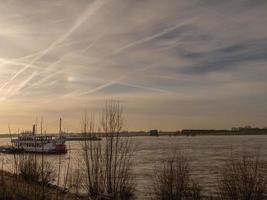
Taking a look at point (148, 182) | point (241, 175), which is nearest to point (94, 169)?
point (241, 175)

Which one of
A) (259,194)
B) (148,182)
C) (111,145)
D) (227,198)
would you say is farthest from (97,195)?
(148,182)

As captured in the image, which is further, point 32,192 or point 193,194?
point 193,194

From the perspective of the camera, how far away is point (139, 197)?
2227 centimetres

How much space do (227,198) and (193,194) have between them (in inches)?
78.6

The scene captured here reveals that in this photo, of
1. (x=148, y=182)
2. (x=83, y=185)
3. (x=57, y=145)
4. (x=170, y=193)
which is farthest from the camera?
(x=57, y=145)

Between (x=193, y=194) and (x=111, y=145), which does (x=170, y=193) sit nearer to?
(x=193, y=194)

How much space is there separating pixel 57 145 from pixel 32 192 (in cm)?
7583

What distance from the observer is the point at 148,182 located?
29.1 m

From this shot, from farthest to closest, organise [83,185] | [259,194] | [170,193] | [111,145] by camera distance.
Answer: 1. [83,185]
2. [111,145]
3. [170,193]
4. [259,194]

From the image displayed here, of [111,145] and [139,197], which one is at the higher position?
[111,145]

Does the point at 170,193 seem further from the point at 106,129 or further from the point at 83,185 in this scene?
the point at 83,185

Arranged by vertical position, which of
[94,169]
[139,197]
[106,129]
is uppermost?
[106,129]

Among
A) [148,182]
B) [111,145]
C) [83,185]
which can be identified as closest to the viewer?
[111,145]

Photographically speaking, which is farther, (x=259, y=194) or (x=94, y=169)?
(x=94, y=169)
